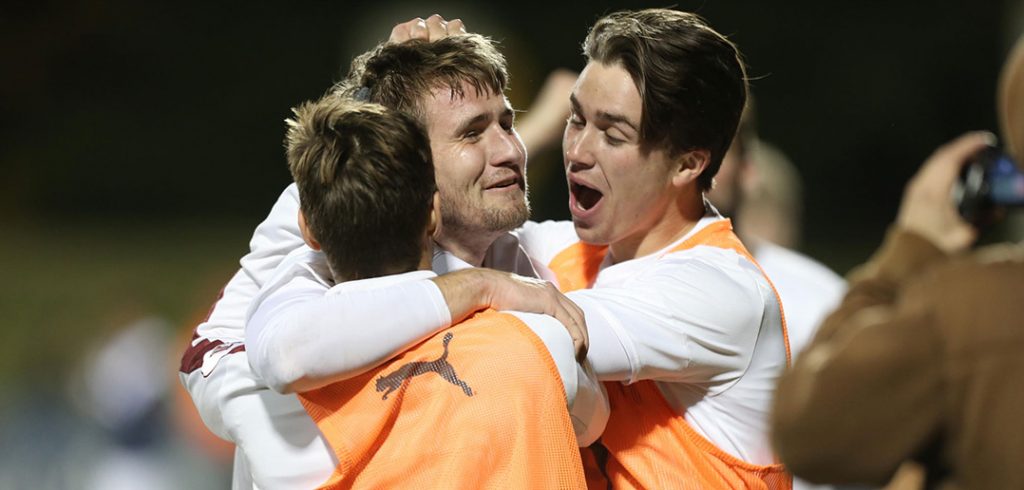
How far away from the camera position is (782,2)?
11.5 metres

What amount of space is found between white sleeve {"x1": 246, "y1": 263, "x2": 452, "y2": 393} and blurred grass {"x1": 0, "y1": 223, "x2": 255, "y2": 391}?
8305mm

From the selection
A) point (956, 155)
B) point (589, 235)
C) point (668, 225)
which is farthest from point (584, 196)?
point (956, 155)

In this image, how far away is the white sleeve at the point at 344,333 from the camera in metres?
2.07

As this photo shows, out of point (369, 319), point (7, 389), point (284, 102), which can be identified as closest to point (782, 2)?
point (284, 102)

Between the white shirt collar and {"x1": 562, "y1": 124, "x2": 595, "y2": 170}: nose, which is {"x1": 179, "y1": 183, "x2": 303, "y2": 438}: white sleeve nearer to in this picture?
the white shirt collar

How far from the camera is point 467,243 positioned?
272 cm

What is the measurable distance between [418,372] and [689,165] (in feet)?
3.12

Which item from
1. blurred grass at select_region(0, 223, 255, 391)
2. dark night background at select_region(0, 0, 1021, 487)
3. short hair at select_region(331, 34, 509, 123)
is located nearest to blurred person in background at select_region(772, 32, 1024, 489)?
short hair at select_region(331, 34, 509, 123)

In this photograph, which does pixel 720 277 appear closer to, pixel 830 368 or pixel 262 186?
pixel 830 368

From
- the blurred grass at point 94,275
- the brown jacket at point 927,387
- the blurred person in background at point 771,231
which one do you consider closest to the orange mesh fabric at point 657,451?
the brown jacket at point 927,387

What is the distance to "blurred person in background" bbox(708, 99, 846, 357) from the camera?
4.32m

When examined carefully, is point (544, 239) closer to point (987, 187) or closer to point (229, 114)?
point (987, 187)

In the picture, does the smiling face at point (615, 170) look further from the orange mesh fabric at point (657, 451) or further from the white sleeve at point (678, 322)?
the orange mesh fabric at point (657, 451)

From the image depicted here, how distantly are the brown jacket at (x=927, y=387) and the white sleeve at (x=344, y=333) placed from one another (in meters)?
0.67
